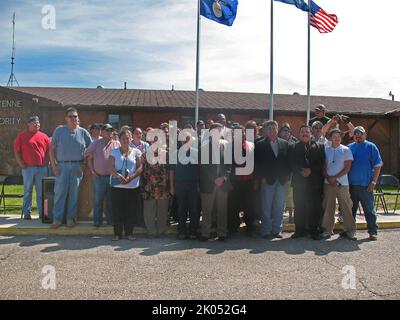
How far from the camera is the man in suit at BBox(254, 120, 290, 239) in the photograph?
23.3ft

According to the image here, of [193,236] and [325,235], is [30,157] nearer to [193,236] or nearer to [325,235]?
[193,236]

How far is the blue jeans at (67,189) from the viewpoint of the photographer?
24.2 ft

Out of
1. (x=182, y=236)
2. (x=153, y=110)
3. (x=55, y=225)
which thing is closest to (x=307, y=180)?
(x=182, y=236)

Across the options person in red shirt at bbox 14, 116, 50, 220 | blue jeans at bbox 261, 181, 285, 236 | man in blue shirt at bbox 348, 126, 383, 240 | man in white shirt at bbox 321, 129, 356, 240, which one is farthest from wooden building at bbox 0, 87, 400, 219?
blue jeans at bbox 261, 181, 285, 236

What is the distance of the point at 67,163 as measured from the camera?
7383 mm

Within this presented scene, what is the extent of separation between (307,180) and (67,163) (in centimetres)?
438

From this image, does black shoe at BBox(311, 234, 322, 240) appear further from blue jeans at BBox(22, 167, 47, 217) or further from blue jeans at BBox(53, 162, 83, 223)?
blue jeans at BBox(22, 167, 47, 217)

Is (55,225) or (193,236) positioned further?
(55,225)

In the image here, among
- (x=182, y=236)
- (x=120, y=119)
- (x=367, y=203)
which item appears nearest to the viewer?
(x=182, y=236)

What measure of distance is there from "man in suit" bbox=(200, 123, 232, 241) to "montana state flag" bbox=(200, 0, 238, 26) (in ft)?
16.9

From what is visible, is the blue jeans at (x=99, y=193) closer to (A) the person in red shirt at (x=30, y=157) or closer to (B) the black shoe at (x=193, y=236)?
(A) the person in red shirt at (x=30, y=157)

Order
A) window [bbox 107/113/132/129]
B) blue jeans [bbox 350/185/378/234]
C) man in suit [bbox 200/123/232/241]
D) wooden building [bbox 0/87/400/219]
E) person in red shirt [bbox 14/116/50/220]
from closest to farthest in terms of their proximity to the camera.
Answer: man in suit [bbox 200/123/232/241] < blue jeans [bbox 350/185/378/234] < person in red shirt [bbox 14/116/50/220] < wooden building [bbox 0/87/400/219] < window [bbox 107/113/132/129]

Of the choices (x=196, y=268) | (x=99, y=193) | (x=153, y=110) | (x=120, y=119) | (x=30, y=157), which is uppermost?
(x=153, y=110)
